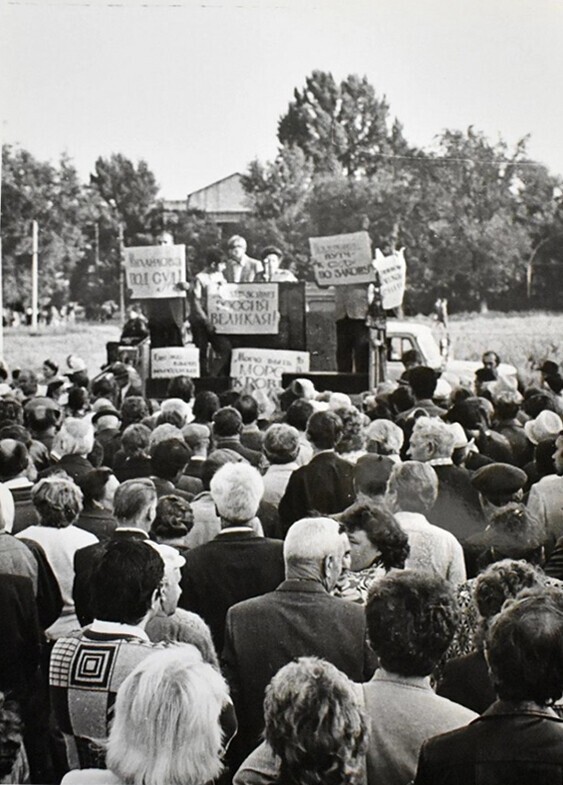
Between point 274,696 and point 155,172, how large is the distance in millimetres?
20140

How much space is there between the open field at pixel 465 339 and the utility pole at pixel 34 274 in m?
0.28

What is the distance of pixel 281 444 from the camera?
5680 millimetres

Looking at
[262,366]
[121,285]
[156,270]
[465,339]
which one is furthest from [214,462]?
[465,339]

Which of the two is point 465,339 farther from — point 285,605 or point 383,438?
point 285,605

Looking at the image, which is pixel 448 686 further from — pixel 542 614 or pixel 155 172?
pixel 155 172

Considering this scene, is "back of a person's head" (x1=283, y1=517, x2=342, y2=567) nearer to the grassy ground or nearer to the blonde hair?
the blonde hair

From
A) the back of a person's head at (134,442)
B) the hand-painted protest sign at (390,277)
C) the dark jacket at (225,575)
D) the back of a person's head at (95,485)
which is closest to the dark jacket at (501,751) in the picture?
the dark jacket at (225,575)

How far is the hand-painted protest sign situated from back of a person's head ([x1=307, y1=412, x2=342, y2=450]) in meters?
6.02

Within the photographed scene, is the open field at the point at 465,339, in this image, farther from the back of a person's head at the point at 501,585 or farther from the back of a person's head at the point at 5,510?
the back of a person's head at the point at 501,585

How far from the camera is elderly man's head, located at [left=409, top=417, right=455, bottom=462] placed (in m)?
5.37

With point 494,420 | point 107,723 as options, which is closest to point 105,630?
point 107,723

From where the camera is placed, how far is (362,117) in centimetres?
2570

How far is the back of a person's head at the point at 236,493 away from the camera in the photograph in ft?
14.2

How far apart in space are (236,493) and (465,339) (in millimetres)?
20836
